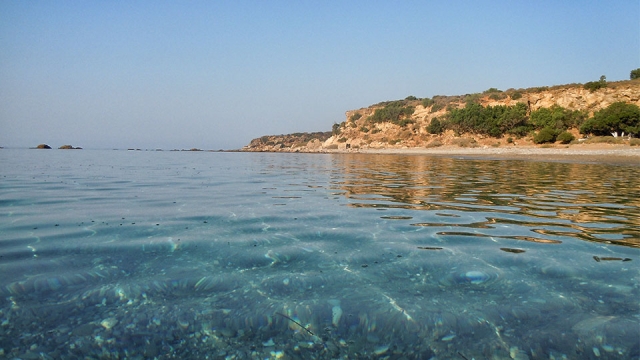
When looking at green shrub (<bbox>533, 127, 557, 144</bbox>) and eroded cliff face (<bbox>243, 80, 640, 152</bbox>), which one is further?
eroded cliff face (<bbox>243, 80, 640, 152</bbox>)

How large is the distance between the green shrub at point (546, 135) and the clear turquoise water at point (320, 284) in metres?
48.2

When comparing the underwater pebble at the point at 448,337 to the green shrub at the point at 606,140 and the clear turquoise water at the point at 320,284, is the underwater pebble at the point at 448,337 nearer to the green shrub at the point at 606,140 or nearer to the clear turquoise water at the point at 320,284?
the clear turquoise water at the point at 320,284

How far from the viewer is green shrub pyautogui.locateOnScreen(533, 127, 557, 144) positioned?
48.7 meters

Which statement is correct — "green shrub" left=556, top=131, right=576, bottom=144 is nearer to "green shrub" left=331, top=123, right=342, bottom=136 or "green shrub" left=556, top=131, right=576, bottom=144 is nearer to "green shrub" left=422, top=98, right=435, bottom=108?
"green shrub" left=422, top=98, right=435, bottom=108

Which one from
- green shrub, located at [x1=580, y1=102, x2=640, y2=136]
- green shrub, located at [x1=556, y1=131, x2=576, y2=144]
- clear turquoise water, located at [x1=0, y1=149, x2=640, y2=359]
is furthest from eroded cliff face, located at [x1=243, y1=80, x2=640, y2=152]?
clear turquoise water, located at [x1=0, y1=149, x2=640, y2=359]

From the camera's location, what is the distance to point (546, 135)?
1914 inches

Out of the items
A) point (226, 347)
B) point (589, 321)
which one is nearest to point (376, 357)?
point (226, 347)

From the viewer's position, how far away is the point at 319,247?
5.02m

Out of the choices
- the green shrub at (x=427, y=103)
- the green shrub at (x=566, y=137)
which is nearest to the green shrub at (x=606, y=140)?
the green shrub at (x=566, y=137)

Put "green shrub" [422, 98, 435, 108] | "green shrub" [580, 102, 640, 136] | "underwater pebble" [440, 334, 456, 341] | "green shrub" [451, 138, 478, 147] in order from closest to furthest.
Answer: "underwater pebble" [440, 334, 456, 341] < "green shrub" [580, 102, 640, 136] < "green shrub" [451, 138, 478, 147] < "green shrub" [422, 98, 435, 108]

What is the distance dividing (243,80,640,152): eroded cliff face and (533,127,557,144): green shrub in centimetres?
278

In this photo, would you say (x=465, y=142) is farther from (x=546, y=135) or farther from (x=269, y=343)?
(x=269, y=343)

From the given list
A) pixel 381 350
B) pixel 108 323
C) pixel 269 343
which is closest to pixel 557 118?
pixel 381 350

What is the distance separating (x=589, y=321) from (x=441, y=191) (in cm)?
795
